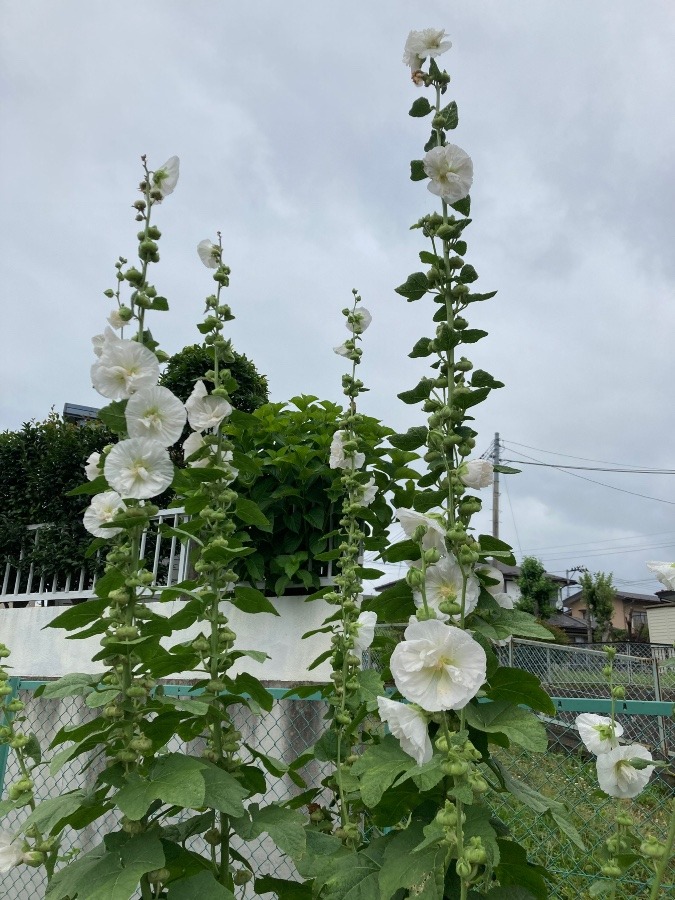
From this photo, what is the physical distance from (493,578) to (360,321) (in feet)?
3.62

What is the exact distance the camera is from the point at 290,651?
316cm

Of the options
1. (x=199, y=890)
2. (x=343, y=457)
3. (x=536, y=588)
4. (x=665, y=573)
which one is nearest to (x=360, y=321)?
(x=343, y=457)

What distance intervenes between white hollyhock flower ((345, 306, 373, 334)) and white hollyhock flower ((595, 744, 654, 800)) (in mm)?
1404

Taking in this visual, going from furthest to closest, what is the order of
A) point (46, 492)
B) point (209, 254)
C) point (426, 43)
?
point (46, 492)
point (209, 254)
point (426, 43)

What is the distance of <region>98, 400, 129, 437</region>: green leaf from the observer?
1.49 m

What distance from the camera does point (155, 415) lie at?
1.47m

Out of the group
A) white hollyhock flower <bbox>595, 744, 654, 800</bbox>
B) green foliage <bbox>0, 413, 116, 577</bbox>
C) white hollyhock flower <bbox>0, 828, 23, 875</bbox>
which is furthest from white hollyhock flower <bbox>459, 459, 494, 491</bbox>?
green foliage <bbox>0, 413, 116, 577</bbox>

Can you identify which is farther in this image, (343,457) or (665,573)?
(343,457)

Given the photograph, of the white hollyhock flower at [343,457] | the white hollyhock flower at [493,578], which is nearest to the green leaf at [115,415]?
the white hollyhock flower at [343,457]

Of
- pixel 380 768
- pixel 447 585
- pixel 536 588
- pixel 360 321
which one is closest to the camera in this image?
pixel 380 768

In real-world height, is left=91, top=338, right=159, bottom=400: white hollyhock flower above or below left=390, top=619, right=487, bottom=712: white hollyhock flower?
above

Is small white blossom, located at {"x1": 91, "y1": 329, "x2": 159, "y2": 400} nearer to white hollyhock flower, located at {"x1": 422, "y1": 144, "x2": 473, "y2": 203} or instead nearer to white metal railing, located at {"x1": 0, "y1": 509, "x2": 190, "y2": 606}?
white hollyhock flower, located at {"x1": 422, "y1": 144, "x2": 473, "y2": 203}

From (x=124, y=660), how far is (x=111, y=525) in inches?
11.7

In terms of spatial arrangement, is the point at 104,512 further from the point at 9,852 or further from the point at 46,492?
the point at 46,492
